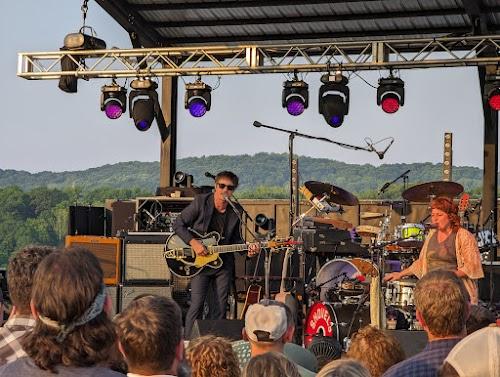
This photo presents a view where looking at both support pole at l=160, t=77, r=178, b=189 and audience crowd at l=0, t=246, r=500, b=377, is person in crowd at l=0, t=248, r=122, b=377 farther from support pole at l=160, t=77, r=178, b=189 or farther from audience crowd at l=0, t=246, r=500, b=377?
support pole at l=160, t=77, r=178, b=189

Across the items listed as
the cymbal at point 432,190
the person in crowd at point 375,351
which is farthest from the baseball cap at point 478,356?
the cymbal at point 432,190

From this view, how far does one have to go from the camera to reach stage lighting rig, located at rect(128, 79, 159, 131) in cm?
1302

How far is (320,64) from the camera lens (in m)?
12.5

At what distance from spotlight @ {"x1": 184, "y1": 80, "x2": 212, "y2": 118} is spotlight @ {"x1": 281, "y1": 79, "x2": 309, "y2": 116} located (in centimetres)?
98

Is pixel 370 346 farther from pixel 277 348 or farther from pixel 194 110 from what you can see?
pixel 194 110

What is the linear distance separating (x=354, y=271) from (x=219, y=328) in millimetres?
3329

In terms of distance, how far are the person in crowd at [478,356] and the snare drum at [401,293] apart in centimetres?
772

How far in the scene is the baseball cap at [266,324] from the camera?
4.72 meters

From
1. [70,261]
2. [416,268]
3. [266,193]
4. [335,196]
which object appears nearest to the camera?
[70,261]

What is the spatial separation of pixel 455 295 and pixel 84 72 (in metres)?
9.34

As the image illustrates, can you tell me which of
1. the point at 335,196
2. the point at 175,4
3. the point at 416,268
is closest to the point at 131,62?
the point at 175,4

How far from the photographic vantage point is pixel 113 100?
13312 mm

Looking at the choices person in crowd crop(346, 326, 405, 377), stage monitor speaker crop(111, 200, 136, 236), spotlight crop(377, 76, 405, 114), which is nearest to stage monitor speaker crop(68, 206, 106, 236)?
stage monitor speaker crop(111, 200, 136, 236)

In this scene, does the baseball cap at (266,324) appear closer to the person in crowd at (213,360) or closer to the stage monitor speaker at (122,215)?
the person in crowd at (213,360)
